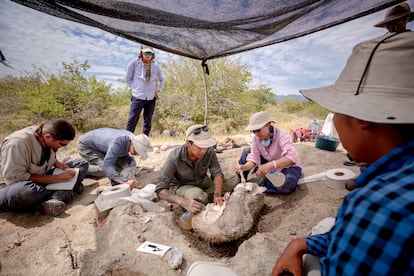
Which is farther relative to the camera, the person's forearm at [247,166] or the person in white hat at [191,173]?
the person's forearm at [247,166]

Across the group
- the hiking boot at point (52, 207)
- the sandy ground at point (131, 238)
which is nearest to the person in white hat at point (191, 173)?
the sandy ground at point (131, 238)

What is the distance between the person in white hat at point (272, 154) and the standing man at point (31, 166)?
94.4 inches

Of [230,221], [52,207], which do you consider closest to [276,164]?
[230,221]

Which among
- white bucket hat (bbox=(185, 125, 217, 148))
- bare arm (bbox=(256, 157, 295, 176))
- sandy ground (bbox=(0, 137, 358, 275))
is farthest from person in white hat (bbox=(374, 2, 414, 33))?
white bucket hat (bbox=(185, 125, 217, 148))

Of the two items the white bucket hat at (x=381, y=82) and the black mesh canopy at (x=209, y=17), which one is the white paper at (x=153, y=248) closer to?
the white bucket hat at (x=381, y=82)

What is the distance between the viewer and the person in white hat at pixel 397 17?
2.02 meters

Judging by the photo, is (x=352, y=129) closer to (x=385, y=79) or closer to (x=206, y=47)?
(x=385, y=79)

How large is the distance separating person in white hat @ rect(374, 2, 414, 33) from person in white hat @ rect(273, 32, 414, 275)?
2030mm

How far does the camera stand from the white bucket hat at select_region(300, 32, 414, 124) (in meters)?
0.58

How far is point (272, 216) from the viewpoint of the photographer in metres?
2.55

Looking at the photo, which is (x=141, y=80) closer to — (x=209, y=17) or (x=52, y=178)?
(x=52, y=178)

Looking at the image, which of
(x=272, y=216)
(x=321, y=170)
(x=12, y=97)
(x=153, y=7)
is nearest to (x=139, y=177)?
(x=272, y=216)

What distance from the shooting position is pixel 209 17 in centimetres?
190

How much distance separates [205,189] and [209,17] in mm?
2170
